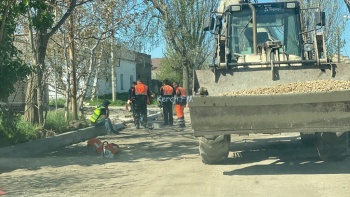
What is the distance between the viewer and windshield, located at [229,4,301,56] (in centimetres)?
1209

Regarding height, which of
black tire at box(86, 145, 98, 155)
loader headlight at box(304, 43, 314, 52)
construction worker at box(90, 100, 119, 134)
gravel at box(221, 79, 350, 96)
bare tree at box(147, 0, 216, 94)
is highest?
bare tree at box(147, 0, 216, 94)

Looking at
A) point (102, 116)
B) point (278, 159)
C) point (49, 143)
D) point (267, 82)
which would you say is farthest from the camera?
point (102, 116)

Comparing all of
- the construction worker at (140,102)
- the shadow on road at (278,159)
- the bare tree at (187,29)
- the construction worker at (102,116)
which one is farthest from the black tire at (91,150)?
the bare tree at (187,29)

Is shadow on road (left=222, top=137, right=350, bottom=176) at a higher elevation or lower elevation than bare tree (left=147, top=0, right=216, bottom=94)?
lower

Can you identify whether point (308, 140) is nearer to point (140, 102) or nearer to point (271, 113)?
point (271, 113)

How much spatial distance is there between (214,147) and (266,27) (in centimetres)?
327

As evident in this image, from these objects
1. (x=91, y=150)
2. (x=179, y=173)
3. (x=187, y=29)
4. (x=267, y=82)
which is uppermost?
(x=187, y=29)

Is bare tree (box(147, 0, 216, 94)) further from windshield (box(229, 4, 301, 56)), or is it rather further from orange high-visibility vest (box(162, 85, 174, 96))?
windshield (box(229, 4, 301, 56))

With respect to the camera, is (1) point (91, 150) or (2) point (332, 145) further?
(1) point (91, 150)

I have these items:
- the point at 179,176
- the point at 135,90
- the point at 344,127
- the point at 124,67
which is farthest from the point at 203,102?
the point at 124,67

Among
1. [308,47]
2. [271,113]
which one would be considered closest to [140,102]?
[308,47]

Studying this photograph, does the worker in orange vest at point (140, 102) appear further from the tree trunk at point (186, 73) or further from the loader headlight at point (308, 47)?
the loader headlight at point (308, 47)

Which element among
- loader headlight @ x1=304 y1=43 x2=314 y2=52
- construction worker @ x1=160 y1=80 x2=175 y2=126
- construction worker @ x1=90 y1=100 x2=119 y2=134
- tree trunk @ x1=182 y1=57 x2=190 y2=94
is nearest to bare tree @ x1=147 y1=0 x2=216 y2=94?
tree trunk @ x1=182 y1=57 x2=190 y2=94

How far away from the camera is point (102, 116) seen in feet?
58.7
